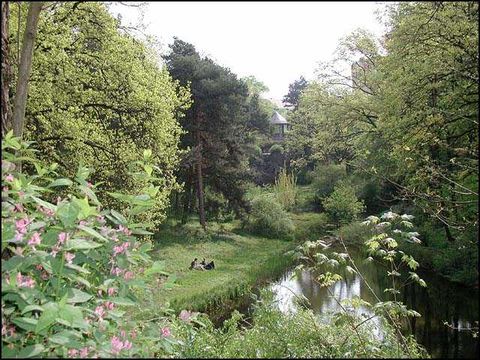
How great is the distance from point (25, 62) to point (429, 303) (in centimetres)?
1175

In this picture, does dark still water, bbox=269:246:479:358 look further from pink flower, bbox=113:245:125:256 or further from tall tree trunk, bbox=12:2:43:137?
pink flower, bbox=113:245:125:256

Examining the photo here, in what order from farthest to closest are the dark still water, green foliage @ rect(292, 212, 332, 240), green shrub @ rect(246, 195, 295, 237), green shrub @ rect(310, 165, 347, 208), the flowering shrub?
green shrub @ rect(310, 165, 347, 208) → green shrub @ rect(246, 195, 295, 237) → green foliage @ rect(292, 212, 332, 240) → the dark still water → the flowering shrub

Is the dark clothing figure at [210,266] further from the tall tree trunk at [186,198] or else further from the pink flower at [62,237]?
the pink flower at [62,237]

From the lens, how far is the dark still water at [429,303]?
9250mm

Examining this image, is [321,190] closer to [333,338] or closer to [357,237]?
[357,237]

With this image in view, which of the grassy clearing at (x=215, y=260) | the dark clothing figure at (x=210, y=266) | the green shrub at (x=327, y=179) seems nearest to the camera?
the grassy clearing at (x=215, y=260)

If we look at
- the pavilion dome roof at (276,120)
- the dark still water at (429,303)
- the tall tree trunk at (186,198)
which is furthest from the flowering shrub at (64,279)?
the pavilion dome roof at (276,120)

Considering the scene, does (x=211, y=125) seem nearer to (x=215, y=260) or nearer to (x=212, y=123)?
(x=212, y=123)

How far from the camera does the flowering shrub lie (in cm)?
216

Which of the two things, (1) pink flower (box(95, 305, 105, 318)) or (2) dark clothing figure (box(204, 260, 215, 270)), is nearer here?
(1) pink flower (box(95, 305, 105, 318))

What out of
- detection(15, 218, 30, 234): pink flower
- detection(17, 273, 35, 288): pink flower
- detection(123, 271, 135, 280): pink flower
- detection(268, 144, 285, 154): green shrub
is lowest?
detection(123, 271, 135, 280): pink flower

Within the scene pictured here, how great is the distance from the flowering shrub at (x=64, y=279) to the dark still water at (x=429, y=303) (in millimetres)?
5107

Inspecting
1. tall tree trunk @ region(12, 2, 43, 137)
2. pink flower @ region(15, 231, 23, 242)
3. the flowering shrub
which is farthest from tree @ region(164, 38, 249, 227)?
pink flower @ region(15, 231, 23, 242)

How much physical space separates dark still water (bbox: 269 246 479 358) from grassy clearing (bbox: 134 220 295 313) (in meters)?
1.33
